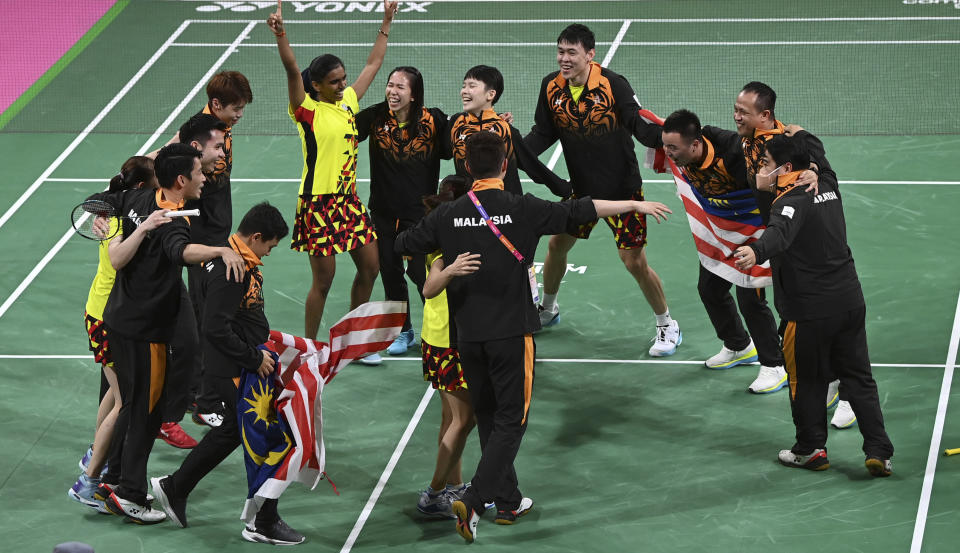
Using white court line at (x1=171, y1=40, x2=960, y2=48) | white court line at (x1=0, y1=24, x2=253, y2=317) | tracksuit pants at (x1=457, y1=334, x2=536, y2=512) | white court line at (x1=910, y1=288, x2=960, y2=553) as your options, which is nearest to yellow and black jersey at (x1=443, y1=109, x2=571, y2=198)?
tracksuit pants at (x1=457, y1=334, x2=536, y2=512)

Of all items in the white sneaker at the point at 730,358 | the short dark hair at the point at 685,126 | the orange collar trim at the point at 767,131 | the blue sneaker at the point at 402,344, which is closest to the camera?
the orange collar trim at the point at 767,131

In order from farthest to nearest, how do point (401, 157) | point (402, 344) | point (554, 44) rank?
point (554, 44)
point (402, 344)
point (401, 157)

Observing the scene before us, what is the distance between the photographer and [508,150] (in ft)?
32.3

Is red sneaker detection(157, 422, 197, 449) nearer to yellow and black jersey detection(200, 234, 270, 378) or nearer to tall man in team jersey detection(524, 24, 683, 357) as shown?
yellow and black jersey detection(200, 234, 270, 378)

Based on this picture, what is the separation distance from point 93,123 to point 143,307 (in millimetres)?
8746

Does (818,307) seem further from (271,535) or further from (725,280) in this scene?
(271,535)

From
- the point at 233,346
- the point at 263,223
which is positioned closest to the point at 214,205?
the point at 263,223

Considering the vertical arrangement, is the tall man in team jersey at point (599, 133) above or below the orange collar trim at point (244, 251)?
above

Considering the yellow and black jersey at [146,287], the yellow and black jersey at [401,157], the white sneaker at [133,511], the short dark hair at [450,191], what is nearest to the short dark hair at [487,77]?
the yellow and black jersey at [401,157]

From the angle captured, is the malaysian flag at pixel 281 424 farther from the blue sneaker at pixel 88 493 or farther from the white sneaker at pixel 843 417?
the white sneaker at pixel 843 417

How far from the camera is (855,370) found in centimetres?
878

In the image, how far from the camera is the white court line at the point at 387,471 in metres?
8.49

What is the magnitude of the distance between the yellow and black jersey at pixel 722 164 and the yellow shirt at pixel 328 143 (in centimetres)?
244

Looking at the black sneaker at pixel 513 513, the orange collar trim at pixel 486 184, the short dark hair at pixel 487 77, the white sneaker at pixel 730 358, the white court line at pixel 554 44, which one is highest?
the white court line at pixel 554 44
